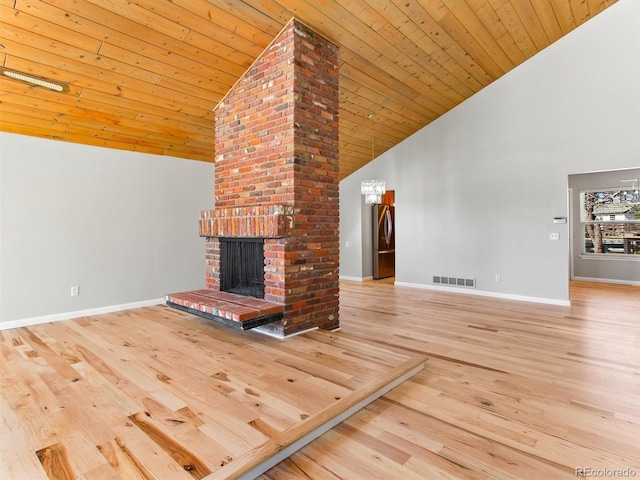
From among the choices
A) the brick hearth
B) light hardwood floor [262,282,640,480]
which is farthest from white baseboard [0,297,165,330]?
light hardwood floor [262,282,640,480]

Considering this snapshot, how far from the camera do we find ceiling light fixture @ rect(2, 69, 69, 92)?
3102 mm

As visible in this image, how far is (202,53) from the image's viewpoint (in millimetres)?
3482

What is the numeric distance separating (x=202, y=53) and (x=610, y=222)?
27.3ft

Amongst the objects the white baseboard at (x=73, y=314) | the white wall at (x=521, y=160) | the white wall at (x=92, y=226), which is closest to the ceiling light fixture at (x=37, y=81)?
the white wall at (x=92, y=226)

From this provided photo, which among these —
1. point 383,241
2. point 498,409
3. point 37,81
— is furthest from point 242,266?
point 383,241

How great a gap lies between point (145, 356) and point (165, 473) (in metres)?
1.63

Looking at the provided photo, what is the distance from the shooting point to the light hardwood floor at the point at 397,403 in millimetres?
1663

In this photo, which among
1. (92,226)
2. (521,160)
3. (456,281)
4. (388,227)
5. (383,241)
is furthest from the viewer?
(388,227)

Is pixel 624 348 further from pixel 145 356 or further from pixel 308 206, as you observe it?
pixel 145 356

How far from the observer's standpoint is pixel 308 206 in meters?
3.50

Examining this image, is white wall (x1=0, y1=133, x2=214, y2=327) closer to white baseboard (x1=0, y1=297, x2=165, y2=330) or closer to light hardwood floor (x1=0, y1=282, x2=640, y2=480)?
white baseboard (x1=0, y1=297, x2=165, y2=330)

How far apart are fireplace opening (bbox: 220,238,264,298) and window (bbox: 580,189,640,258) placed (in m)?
7.47

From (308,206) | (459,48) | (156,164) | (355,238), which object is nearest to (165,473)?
(308,206)

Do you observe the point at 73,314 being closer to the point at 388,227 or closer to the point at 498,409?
the point at 498,409
